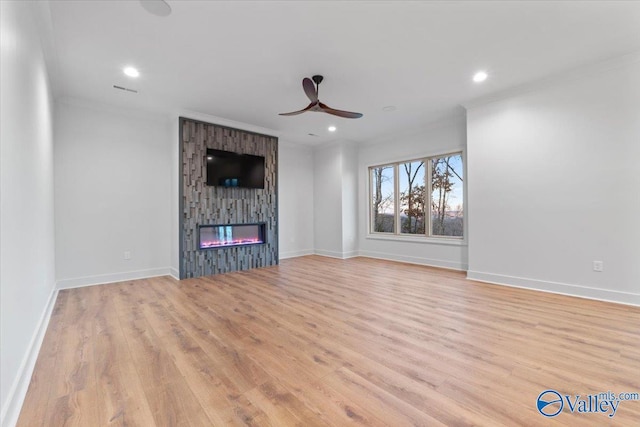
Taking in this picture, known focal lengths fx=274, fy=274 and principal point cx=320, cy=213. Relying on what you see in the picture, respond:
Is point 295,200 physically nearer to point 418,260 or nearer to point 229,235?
point 229,235

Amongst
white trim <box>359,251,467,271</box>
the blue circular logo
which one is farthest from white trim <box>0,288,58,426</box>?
white trim <box>359,251,467,271</box>

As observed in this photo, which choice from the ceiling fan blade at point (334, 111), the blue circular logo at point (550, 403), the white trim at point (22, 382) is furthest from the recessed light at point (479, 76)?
the white trim at point (22, 382)

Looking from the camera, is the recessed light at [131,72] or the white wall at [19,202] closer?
the white wall at [19,202]

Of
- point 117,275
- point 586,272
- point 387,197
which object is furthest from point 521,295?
point 117,275

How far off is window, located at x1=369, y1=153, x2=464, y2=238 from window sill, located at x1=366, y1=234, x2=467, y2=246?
0.11 meters

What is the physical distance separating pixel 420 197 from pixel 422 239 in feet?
2.95

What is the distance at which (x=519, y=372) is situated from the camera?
1817 millimetres

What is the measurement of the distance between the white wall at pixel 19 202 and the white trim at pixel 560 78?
4.97m

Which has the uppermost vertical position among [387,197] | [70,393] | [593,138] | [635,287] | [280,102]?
[280,102]

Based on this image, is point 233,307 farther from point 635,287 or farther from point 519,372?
point 635,287

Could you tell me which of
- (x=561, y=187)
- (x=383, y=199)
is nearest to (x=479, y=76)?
(x=561, y=187)

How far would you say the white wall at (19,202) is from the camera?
4.71 feet

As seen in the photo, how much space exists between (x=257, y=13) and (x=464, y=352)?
3263 millimetres

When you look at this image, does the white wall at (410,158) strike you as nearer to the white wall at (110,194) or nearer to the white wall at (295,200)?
the white wall at (295,200)
